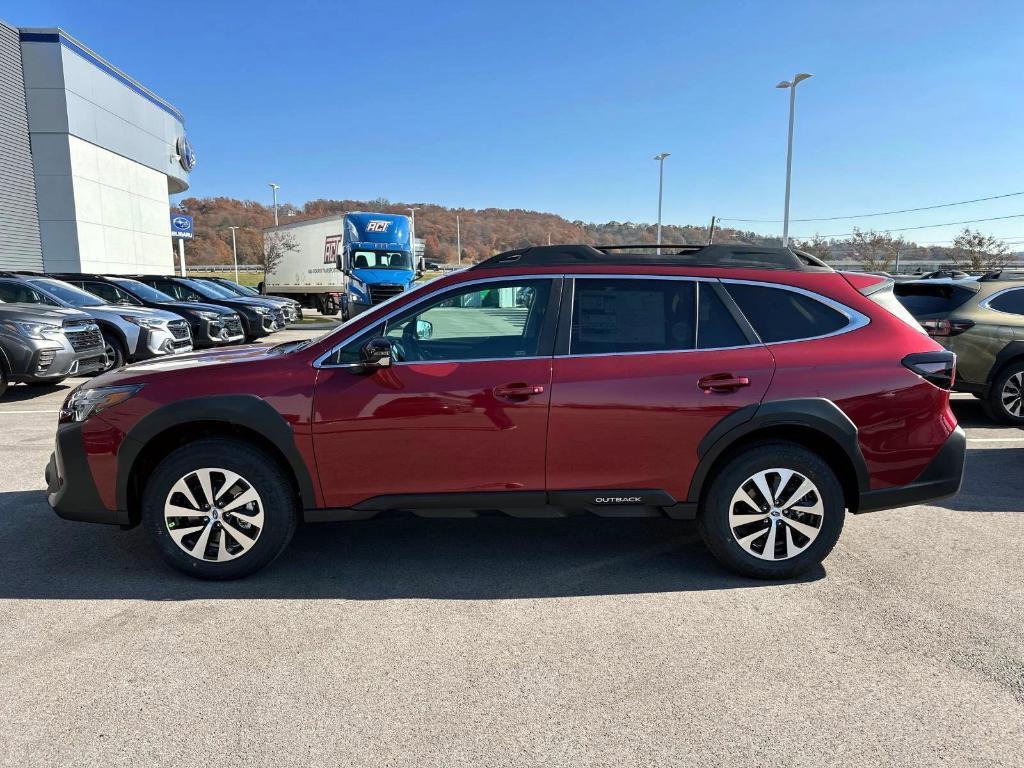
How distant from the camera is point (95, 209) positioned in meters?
24.6

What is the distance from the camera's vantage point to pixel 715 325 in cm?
366

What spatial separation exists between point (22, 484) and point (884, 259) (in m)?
41.7

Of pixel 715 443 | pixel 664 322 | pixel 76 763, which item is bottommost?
pixel 76 763

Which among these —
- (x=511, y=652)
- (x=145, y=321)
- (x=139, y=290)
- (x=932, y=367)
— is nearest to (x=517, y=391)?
(x=511, y=652)

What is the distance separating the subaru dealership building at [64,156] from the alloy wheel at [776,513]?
81.6 ft

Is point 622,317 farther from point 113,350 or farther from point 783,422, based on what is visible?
point 113,350

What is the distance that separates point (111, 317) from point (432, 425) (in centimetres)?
962

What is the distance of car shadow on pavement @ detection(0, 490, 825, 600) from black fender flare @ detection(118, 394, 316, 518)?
685 millimetres

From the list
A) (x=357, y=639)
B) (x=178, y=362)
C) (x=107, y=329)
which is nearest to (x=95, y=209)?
(x=107, y=329)

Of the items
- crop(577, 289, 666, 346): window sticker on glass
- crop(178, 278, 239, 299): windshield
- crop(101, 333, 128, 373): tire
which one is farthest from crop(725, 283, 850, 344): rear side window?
crop(178, 278, 239, 299): windshield

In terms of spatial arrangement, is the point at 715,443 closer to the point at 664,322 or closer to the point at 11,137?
the point at 664,322

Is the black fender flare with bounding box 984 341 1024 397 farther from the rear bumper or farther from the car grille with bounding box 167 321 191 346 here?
the car grille with bounding box 167 321 191 346

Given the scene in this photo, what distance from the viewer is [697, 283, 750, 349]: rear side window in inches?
143

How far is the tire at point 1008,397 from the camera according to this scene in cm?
753
